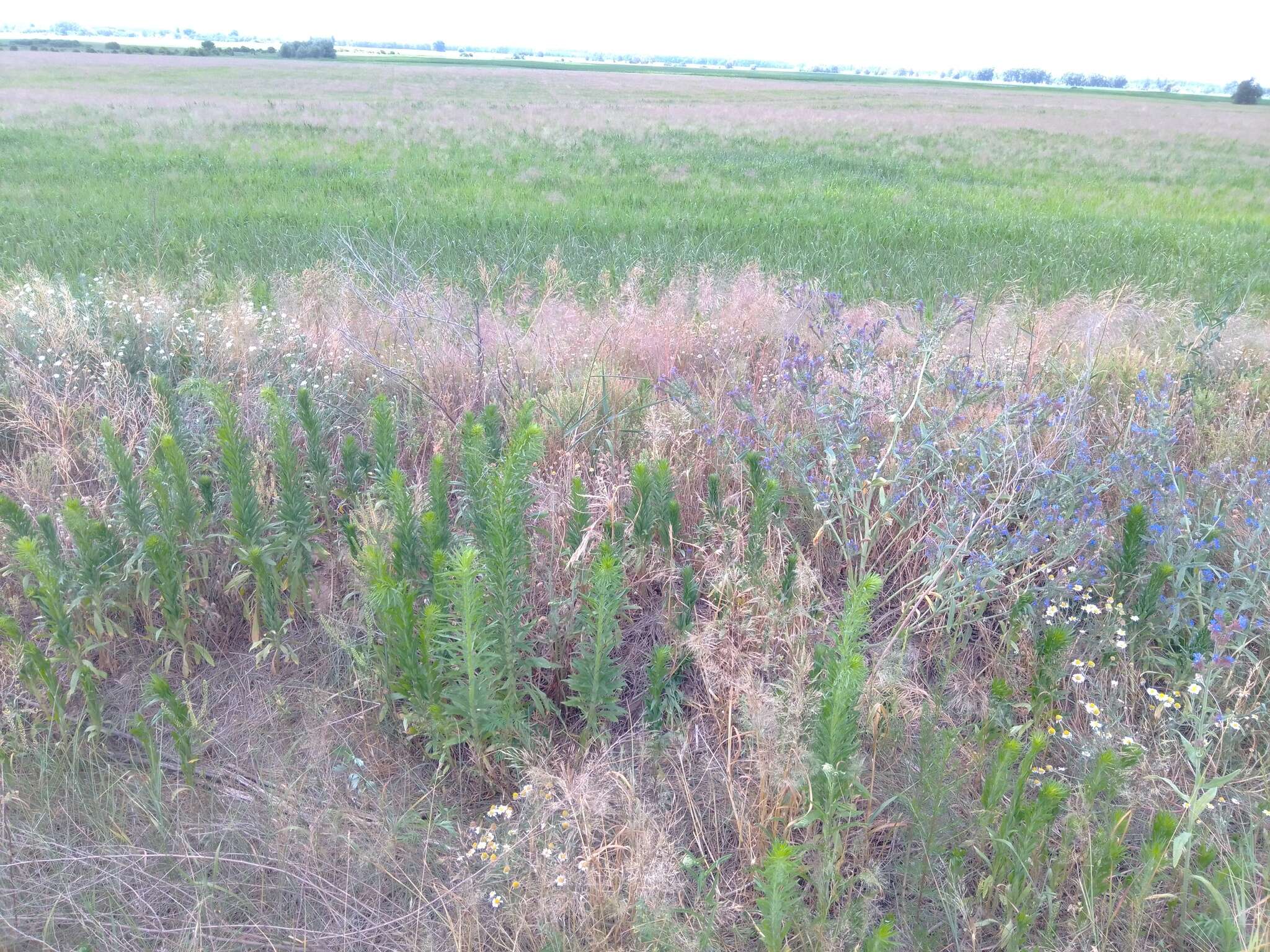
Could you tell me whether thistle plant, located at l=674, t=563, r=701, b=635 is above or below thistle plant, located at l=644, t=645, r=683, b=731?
above

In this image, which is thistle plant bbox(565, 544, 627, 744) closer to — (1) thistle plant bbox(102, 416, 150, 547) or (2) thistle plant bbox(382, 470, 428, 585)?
(2) thistle plant bbox(382, 470, 428, 585)

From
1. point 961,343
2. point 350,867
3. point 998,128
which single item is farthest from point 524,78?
point 350,867

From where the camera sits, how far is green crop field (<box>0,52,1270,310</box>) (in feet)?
25.2

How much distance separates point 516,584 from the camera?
2438mm

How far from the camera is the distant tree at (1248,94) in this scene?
6844 centimetres

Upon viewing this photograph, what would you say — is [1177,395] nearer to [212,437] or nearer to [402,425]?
[402,425]

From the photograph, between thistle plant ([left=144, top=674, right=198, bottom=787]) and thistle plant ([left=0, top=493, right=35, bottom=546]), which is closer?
thistle plant ([left=144, top=674, right=198, bottom=787])

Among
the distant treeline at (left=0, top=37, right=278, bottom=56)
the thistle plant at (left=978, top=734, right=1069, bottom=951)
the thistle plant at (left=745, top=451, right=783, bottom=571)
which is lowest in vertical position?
the thistle plant at (left=978, top=734, right=1069, bottom=951)

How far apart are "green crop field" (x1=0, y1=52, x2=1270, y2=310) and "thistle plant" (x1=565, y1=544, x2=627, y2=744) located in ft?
13.2

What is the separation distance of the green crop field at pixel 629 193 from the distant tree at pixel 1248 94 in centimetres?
5301

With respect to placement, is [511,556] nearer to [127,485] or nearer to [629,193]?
[127,485]

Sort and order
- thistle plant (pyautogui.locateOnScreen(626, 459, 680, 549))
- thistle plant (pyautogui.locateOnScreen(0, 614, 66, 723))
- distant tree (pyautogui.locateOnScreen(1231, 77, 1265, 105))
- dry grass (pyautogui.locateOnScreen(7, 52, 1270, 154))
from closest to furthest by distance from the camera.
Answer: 1. thistle plant (pyautogui.locateOnScreen(0, 614, 66, 723))
2. thistle plant (pyautogui.locateOnScreen(626, 459, 680, 549))
3. dry grass (pyautogui.locateOnScreen(7, 52, 1270, 154))
4. distant tree (pyautogui.locateOnScreen(1231, 77, 1265, 105))

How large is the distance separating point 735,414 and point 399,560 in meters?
2.03

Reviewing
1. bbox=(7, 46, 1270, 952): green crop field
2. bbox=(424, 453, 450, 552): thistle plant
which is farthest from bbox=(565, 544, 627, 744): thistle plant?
bbox=(424, 453, 450, 552): thistle plant
